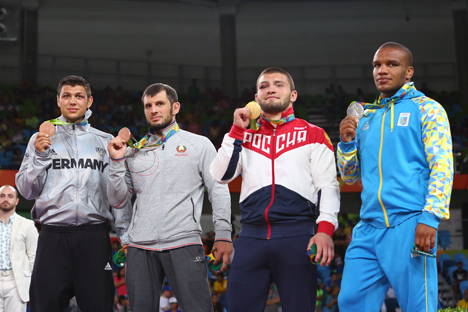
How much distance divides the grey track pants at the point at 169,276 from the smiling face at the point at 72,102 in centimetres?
103

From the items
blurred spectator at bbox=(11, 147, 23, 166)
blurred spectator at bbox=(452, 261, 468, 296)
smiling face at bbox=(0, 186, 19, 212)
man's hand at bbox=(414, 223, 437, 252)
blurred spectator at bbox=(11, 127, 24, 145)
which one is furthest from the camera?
blurred spectator at bbox=(11, 127, 24, 145)

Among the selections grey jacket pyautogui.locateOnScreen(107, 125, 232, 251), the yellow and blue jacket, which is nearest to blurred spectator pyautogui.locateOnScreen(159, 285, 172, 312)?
grey jacket pyautogui.locateOnScreen(107, 125, 232, 251)

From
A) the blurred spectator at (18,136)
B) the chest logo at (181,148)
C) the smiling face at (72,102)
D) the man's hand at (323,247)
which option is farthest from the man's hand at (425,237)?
the blurred spectator at (18,136)

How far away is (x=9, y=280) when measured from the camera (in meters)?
5.95

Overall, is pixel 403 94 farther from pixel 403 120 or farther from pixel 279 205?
pixel 279 205

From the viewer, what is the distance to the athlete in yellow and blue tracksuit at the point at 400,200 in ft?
8.61

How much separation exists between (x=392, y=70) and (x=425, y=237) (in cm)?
98

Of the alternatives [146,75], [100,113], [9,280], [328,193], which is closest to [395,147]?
[328,193]

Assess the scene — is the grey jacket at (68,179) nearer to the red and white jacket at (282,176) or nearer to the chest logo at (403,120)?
the red and white jacket at (282,176)

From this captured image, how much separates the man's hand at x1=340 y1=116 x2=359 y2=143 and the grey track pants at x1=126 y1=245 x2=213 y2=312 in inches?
44.4

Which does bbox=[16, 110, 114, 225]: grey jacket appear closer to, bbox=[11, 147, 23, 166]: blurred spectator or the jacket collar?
the jacket collar

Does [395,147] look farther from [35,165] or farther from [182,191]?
[35,165]

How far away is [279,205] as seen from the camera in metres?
2.94

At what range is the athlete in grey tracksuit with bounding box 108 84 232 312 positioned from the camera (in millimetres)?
3129
